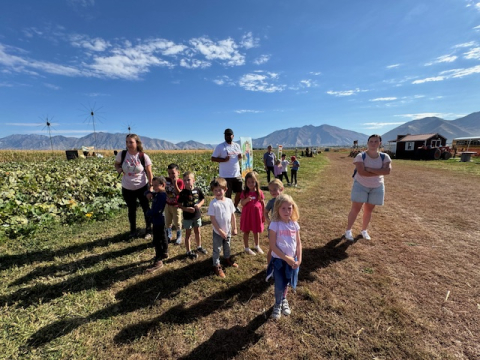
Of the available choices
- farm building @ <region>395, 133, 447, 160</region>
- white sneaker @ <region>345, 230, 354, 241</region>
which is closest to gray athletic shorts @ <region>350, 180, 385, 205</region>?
white sneaker @ <region>345, 230, 354, 241</region>

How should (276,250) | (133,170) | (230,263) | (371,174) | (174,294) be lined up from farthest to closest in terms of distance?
(133,170)
(371,174)
(230,263)
(174,294)
(276,250)

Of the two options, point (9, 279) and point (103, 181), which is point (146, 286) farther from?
point (103, 181)

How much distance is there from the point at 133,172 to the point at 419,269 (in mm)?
6533

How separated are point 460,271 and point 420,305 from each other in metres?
1.73

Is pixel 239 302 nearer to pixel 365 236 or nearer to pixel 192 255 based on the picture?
pixel 192 255

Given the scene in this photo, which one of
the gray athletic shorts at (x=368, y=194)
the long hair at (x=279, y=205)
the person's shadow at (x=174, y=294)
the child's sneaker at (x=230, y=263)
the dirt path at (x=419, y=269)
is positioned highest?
A: the long hair at (x=279, y=205)

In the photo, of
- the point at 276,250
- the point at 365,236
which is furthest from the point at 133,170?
the point at 365,236

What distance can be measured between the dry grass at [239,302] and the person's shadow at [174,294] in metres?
0.02

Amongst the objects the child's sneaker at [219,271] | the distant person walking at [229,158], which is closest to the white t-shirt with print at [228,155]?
the distant person walking at [229,158]

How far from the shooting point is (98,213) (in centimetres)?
729

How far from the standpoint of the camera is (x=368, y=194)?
516cm

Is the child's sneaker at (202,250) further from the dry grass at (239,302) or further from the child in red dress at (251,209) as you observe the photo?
the child in red dress at (251,209)

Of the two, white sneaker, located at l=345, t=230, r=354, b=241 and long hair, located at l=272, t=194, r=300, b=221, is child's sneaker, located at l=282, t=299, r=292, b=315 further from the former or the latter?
white sneaker, located at l=345, t=230, r=354, b=241

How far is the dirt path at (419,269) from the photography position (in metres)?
2.88
